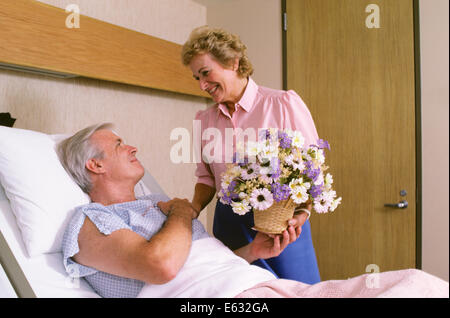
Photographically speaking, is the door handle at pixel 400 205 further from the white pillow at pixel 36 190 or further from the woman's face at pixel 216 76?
the white pillow at pixel 36 190

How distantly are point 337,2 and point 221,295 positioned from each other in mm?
2387

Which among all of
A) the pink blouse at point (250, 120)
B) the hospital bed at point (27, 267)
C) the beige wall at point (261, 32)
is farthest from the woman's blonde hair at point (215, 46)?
the beige wall at point (261, 32)

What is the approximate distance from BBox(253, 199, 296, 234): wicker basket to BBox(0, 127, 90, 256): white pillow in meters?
0.74

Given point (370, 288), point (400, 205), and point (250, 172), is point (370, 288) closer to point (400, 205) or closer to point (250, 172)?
point (250, 172)

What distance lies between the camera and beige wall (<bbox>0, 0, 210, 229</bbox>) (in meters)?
2.14

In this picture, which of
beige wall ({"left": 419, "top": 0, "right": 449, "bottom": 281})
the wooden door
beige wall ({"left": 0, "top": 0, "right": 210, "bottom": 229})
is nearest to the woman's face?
beige wall ({"left": 0, "top": 0, "right": 210, "bottom": 229})

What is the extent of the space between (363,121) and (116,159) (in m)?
1.77

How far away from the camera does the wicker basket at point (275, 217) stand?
125 cm

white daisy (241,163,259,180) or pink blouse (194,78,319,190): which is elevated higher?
pink blouse (194,78,319,190)

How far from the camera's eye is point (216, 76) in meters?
1.65

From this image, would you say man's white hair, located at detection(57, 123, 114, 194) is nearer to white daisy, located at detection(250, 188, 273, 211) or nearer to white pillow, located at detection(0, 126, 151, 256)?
white pillow, located at detection(0, 126, 151, 256)

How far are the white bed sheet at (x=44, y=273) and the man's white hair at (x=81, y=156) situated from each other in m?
0.30

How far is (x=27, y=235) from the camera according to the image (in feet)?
4.44
